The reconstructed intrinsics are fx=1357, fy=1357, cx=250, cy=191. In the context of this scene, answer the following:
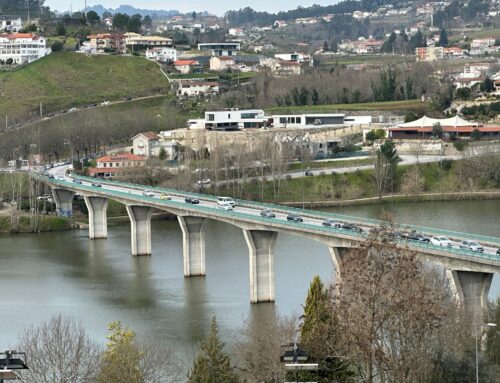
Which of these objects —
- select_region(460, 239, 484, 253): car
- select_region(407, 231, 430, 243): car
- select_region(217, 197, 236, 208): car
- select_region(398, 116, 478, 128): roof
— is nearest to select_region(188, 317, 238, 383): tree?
select_region(460, 239, 484, 253): car

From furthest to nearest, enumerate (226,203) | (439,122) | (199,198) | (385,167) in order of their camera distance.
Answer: (439,122), (385,167), (199,198), (226,203)

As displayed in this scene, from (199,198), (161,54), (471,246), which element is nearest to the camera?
(471,246)

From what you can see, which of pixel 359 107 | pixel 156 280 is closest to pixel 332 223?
pixel 156 280

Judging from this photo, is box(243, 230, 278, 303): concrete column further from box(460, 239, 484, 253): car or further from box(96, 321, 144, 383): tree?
box(96, 321, 144, 383): tree

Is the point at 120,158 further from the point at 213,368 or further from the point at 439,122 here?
the point at 213,368

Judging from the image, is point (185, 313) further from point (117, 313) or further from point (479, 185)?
point (479, 185)

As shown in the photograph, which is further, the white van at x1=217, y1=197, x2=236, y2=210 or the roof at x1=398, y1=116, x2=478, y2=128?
the roof at x1=398, y1=116, x2=478, y2=128
